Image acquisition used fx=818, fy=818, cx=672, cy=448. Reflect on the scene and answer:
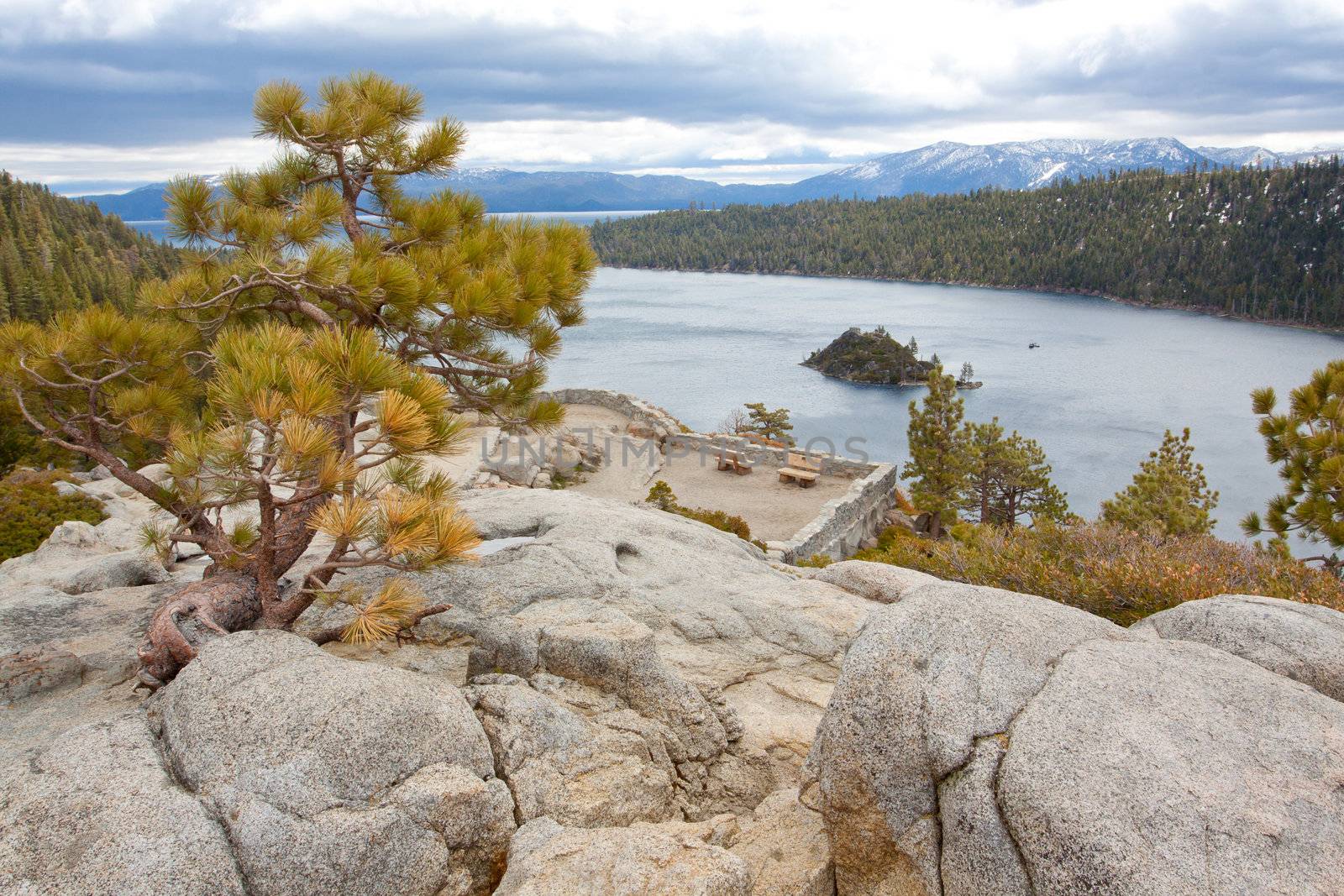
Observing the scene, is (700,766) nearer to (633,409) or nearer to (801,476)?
(801,476)

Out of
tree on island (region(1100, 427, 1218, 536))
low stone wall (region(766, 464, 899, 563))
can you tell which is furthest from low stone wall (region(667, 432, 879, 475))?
tree on island (region(1100, 427, 1218, 536))

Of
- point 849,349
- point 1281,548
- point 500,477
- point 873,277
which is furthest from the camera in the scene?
point 873,277

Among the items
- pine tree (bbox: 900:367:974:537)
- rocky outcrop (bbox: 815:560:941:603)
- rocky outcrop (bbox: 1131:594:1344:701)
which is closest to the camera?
rocky outcrop (bbox: 1131:594:1344:701)

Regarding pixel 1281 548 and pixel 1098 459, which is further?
pixel 1098 459

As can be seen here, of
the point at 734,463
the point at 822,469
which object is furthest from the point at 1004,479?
the point at 734,463

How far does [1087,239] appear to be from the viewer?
12481 cm

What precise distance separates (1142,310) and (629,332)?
68264 millimetres

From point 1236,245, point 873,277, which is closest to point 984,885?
point 1236,245

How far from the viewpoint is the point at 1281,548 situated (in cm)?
1412

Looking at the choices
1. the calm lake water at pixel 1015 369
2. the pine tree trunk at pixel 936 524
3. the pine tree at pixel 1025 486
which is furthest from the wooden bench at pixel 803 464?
the calm lake water at pixel 1015 369

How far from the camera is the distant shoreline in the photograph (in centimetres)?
9219

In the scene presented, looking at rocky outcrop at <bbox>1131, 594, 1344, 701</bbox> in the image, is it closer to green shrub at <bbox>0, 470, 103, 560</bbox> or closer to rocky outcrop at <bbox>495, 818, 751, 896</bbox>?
rocky outcrop at <bbox>495, 818, 751, 896</bbox>

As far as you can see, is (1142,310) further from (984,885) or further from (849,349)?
(984,885)

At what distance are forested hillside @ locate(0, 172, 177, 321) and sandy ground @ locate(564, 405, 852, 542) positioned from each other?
3139 cm
